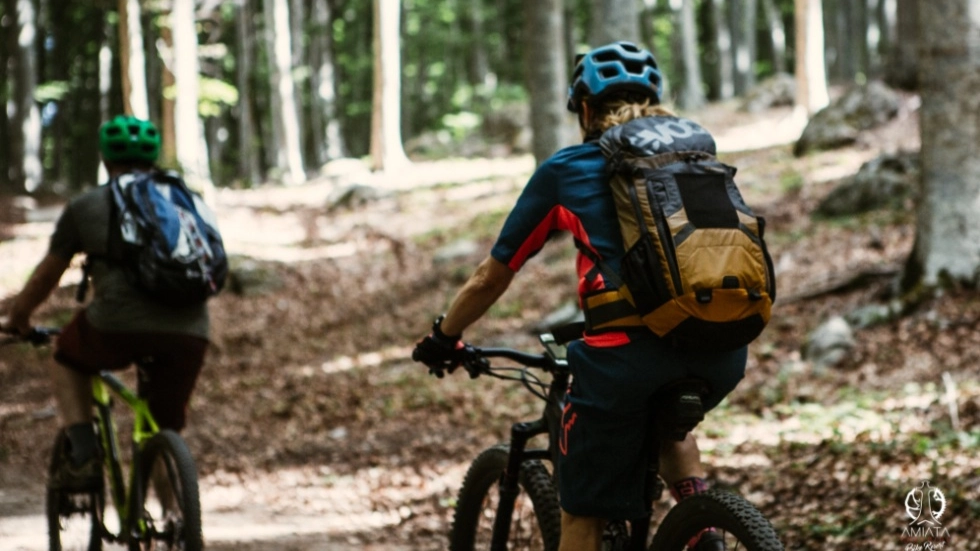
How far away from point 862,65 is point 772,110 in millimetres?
16589

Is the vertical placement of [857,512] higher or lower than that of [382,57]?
lower

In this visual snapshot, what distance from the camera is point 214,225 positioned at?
16.9 ft

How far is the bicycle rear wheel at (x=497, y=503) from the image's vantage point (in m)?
3.69

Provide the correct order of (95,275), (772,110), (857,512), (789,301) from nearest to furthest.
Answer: (95,275), (857,512), (789,301), (772,110)

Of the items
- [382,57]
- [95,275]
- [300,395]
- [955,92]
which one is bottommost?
[300,395]

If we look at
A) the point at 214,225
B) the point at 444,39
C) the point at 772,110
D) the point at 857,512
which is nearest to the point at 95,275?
the point at 214,225

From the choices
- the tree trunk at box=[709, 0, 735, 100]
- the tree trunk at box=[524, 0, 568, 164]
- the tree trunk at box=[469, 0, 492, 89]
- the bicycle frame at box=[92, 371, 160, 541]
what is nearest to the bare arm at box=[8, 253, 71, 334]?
the bicycle frame at box=[92, 371, 160, 541]

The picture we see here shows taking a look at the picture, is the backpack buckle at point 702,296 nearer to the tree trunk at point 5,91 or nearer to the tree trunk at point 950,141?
the tree trunk at point 950,141

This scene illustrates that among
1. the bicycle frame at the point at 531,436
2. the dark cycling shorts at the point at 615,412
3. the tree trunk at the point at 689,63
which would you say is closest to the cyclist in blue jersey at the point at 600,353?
the dark cycling shorts at the point at 615,412

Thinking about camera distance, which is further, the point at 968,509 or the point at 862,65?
the point at 862,65

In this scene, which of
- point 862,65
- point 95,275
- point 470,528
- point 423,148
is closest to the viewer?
point 470,528

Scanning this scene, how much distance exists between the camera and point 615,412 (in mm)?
3031

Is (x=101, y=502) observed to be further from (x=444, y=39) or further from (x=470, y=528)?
(x=444, y=39)

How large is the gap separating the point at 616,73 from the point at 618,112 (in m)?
0.13
